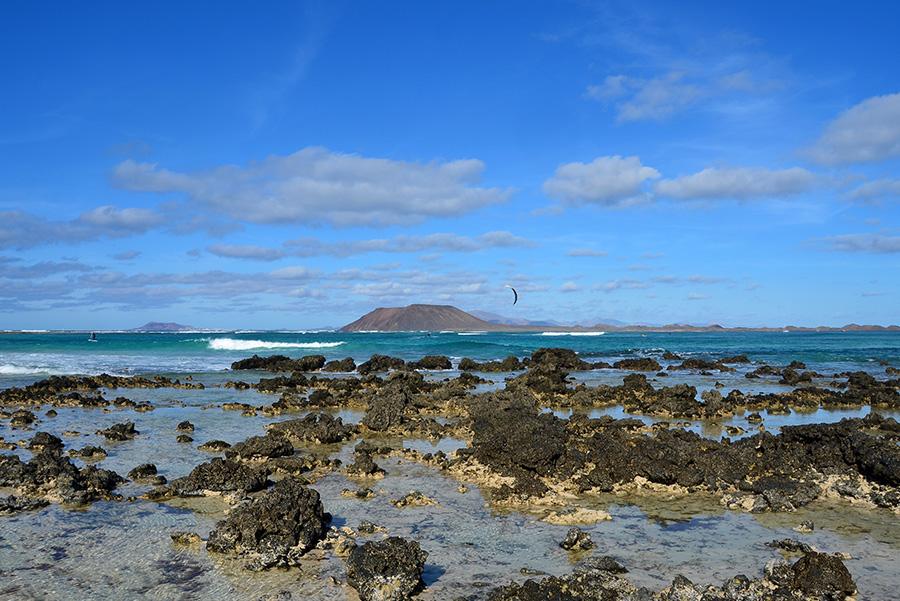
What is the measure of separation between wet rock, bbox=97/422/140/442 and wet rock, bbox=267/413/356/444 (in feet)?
11.0

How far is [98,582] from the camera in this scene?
6.82 meters

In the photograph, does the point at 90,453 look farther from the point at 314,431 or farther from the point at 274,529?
the point at 274,529

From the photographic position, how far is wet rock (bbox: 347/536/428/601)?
6469mm

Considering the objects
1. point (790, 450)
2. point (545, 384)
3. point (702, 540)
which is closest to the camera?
point (702, 540)

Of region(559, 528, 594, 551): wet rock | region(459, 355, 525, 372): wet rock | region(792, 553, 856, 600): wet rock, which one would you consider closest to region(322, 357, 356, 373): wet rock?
region(459, 355, 525, 372): wet rock

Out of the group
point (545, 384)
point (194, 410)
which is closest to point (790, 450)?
point (545, 384)

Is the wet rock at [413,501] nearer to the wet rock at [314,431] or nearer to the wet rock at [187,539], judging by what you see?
the wet rock at [187,539]

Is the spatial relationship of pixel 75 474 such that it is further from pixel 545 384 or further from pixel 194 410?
pixel 545 384

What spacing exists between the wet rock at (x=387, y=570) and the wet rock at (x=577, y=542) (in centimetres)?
191

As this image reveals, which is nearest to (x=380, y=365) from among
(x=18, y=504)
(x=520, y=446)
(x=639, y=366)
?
(x=639, y=366)

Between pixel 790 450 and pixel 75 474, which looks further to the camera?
pixel 790 450

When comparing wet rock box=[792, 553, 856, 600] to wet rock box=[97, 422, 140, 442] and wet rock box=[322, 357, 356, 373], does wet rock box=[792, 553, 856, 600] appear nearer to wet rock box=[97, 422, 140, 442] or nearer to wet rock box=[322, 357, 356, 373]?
wet rock box=[97, 422, 140, 442]

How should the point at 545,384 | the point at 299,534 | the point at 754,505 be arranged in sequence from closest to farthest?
the point at 299,534
the point at 754,505
the point at 545,384

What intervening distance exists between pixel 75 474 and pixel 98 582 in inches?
176
